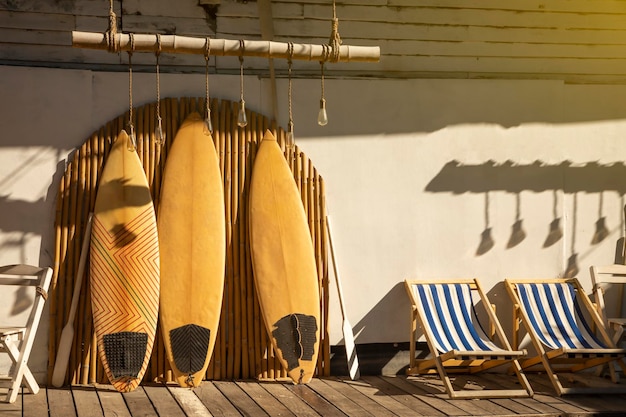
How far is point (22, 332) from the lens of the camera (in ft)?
19.0

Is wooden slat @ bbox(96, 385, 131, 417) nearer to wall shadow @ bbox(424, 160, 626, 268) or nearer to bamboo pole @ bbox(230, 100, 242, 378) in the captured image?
bamboo pole @ bbox(230, 100, 242, 378)

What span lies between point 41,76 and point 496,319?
3521 mm

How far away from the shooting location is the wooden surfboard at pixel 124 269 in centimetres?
600

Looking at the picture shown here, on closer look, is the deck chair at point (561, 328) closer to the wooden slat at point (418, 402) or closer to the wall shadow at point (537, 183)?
the wall shadow at point (537, 183)

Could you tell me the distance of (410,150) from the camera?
22.4 ft

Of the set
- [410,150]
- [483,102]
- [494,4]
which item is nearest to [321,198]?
[410,150]

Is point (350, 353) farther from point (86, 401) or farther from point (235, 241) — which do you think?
point (86, 401)

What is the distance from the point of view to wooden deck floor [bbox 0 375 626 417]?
5.39 meters

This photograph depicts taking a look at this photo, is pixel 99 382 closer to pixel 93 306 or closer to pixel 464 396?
pixel 93 306

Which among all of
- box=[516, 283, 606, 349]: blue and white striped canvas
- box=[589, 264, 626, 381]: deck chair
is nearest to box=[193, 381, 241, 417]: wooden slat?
box=[516, 283, 606, 349]: blue and white striped canvas

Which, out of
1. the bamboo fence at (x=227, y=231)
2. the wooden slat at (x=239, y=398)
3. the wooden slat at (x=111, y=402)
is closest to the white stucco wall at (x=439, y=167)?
the bamboo fence at (x=227, y=231)

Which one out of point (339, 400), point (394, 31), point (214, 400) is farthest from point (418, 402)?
point (394, 31)

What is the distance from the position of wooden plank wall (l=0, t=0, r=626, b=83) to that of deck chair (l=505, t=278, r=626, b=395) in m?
1.60

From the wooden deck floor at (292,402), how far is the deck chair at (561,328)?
220mm
